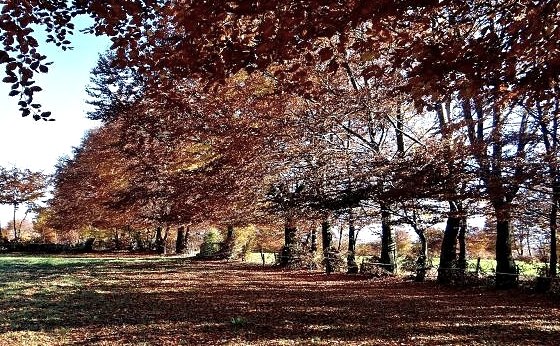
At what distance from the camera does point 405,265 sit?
2080 centimetres

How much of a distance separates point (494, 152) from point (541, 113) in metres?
1.73

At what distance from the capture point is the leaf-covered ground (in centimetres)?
790

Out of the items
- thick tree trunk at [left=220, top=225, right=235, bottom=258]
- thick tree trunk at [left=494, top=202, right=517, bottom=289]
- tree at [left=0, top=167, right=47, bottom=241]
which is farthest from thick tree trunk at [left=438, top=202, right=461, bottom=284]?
tree at [left=0, top=167, right=47, bottom=241]

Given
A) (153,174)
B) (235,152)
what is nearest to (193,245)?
(153,174)

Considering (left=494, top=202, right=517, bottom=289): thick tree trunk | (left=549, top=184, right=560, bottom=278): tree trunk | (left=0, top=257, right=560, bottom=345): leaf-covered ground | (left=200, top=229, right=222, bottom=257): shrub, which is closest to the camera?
(left=0, top=257, right=560, bottom=345): leaf-covered ground

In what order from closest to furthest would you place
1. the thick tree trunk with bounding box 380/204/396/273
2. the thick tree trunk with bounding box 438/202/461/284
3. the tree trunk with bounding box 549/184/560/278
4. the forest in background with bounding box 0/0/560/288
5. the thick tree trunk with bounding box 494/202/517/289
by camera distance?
the forest in background with bounding box 0/0/560/288 → the tree trunk with bounding box 549/184/560/278 → the thick tree trunk with bounding box 494/202/517/289 → the thick tree trunk with bounding box 438/202/461/284 → the thick tree trunk with bounding box 380/204/396/273

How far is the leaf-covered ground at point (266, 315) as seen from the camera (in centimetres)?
790

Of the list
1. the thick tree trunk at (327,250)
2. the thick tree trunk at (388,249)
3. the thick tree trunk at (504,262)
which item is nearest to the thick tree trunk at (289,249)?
the thick tree trunk at (327,250)

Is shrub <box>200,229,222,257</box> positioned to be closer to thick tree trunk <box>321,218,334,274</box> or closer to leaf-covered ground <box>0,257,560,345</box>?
thick tree trunk <box>321,218,334,274</box>

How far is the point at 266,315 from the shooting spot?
1001cm

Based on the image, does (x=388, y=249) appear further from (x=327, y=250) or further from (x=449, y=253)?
(x=327, y=250)

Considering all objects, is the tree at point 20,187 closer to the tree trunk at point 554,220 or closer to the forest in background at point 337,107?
the forest in background at point 337,107

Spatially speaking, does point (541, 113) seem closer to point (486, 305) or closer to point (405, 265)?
point (486, 305)

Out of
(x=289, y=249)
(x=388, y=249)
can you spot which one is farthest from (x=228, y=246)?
(x=388, y=249)
